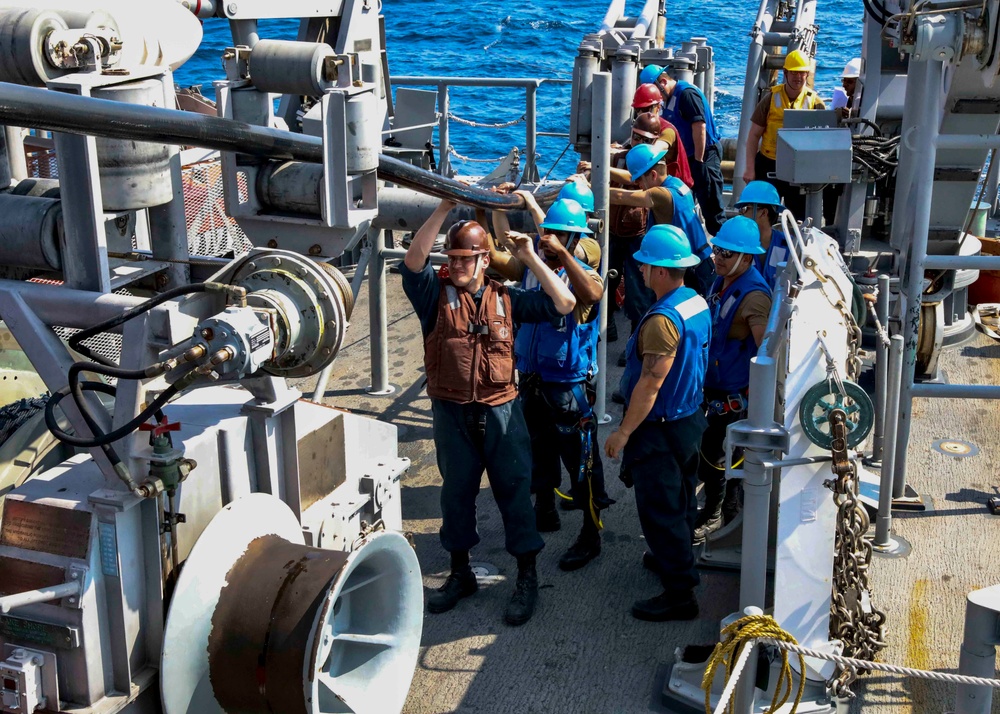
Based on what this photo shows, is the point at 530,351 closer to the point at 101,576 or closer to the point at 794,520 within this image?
the point at 794,520

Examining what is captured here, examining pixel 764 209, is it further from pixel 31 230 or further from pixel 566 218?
pixel 31 230

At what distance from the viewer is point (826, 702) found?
13.5ft

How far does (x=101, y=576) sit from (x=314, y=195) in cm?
140

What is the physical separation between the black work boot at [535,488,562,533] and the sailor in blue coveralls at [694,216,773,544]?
836 mm

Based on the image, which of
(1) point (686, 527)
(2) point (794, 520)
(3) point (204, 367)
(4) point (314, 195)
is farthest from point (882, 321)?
(3) point (204, 367)

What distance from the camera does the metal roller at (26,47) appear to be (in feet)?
10.9

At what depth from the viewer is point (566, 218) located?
5535mm

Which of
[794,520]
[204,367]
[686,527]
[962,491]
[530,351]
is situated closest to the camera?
[204,367]

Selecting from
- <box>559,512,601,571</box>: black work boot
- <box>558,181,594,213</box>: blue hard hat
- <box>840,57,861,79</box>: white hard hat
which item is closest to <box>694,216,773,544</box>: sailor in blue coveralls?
<box>559,512,601,571</box>: black work boot

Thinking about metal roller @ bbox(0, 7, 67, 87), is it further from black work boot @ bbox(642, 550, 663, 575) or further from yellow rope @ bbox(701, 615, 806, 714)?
black work boot @ bbox(642, 550, 663, 575)

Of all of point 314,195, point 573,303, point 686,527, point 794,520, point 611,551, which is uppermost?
point 314,195

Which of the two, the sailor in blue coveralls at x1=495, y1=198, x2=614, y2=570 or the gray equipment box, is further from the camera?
the gray equipment box

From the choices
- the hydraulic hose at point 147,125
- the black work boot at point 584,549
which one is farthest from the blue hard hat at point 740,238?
the hydraulic hose at point 147,125

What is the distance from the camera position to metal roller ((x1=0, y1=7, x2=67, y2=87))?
333 cm
